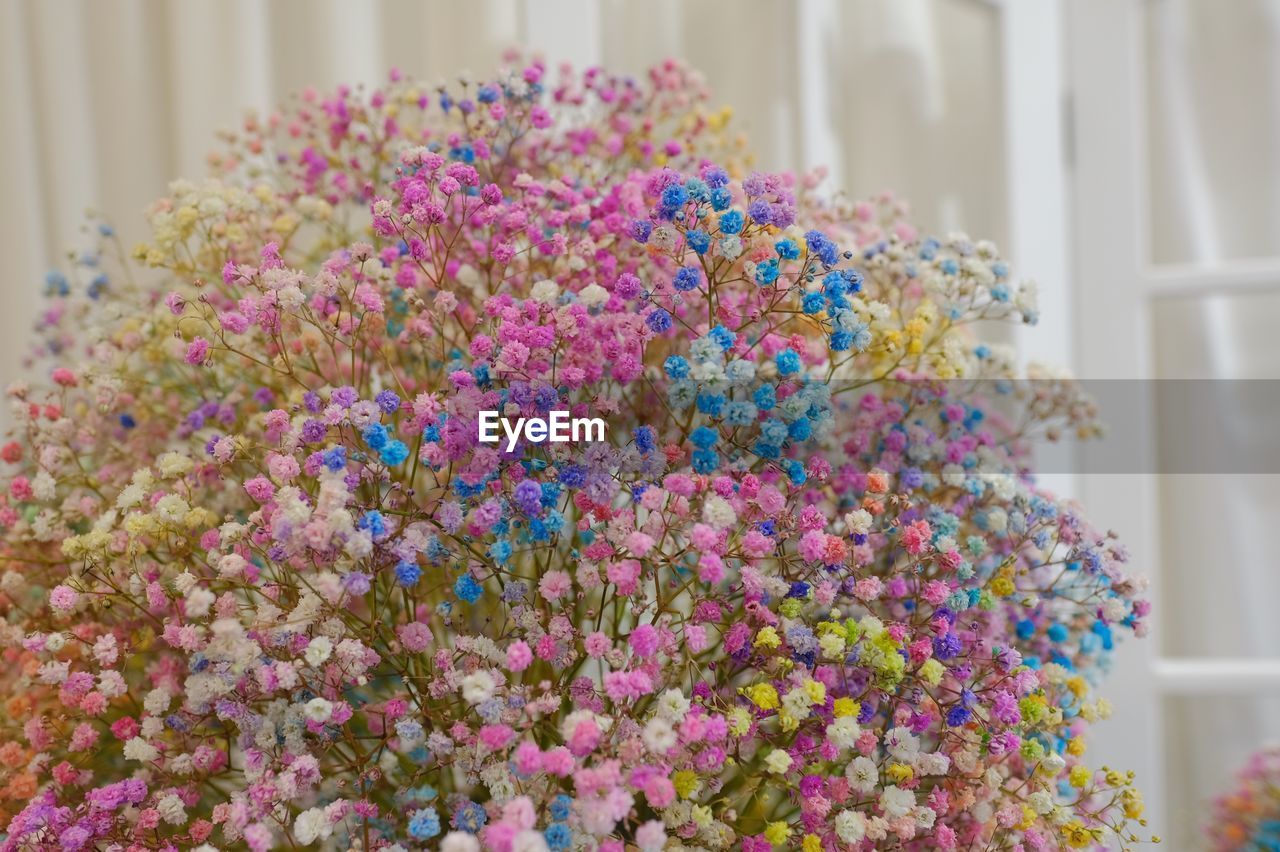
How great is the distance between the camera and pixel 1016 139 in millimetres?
1413

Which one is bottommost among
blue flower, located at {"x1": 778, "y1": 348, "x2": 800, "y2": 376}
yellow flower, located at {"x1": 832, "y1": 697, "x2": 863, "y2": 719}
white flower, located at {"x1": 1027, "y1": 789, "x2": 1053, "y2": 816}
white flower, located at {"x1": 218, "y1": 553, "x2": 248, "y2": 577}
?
white flower, located at {"x1": 1027, "y1": 789, "x2": 1053, "y2": 816}

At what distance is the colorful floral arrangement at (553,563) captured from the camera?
61cm

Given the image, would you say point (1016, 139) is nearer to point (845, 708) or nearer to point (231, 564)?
point (845, 708)

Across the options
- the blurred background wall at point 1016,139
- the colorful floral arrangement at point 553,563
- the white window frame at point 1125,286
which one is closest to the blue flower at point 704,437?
the colorful floral arrangement at point 553,563

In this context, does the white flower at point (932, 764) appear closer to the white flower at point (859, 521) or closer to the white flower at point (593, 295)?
the white flower at point (859, 521)

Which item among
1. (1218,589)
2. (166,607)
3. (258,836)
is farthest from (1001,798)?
(1218,589)

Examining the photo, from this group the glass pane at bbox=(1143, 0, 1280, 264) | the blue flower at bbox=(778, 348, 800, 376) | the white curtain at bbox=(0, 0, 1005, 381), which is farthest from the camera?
the glass pane at bbox=(1143, 0, 1280, 264)

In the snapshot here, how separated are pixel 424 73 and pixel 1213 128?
1.11m

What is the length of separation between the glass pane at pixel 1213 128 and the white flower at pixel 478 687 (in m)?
1.26

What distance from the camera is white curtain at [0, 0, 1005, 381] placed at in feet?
4.09

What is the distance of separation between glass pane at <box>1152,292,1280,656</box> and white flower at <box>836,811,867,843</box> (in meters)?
1.00

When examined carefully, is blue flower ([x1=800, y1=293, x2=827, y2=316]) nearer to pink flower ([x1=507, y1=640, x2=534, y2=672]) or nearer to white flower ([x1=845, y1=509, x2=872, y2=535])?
white flower ([x1=845, y1=509, x2=872, y2=535])

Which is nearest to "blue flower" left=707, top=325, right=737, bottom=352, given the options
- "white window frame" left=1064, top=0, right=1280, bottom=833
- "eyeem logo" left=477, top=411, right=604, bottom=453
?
Answer: "eyeem logo" left=477, top=411, right=604, bottom=453

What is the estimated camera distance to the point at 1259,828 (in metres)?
1.30
